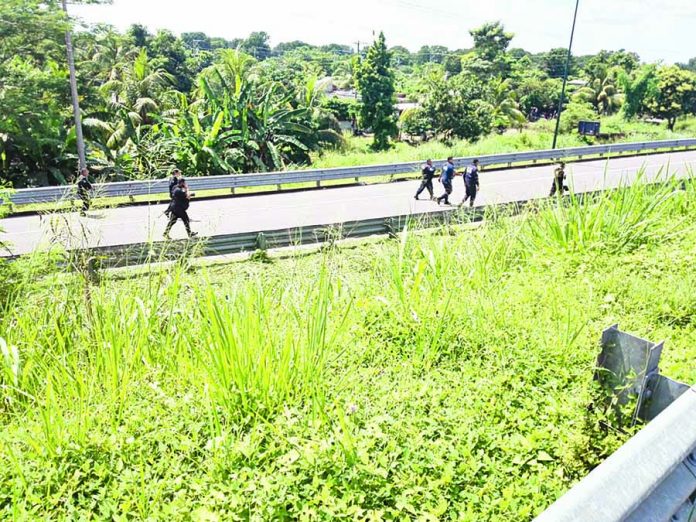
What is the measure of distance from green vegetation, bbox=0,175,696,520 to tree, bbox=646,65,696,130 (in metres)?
60.7

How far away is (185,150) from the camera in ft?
76.1

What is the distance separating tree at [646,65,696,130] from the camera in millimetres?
55719

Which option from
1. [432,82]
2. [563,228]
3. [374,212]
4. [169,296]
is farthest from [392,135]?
[169,296]

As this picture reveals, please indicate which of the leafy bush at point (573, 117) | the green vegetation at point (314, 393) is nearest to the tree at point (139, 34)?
the leafy bush at point (573, 117)

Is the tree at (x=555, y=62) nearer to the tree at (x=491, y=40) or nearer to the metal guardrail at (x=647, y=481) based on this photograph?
the tree at (x=491, y=40)

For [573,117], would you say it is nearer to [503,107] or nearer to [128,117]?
[503,107]

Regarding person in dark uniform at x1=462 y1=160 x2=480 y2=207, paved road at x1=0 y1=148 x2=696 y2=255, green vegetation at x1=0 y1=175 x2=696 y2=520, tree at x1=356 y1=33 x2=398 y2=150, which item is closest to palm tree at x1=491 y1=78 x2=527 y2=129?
tree at x1=356 y1=33 x2=398 y2=150

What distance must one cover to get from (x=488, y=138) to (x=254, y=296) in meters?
35.5

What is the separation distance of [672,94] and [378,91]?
121 ft

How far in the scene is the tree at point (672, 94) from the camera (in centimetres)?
5572

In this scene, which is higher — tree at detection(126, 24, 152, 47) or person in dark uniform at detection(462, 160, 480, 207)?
tree at detection(126, 24, 152, 47)

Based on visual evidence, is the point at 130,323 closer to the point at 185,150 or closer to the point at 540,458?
the point at 540,458

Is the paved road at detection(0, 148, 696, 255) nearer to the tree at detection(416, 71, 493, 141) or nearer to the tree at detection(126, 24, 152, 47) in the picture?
the tree at detection(416, 71, 493, 141)

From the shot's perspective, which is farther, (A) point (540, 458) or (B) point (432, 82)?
(B) point (432, 82)
